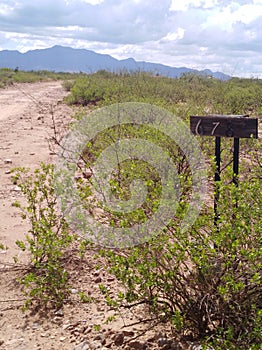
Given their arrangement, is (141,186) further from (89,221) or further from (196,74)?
(196,74)

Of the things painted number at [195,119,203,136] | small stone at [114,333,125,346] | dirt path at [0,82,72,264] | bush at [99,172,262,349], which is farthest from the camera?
dirt path at [0,82,72,264]

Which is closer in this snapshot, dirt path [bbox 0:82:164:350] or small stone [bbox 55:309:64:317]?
dirt path [bbox 0:82:164:350]

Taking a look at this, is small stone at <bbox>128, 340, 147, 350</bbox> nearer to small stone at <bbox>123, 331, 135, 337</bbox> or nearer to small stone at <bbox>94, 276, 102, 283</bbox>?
small stone at <bbox>123, 331, 135, 337</bbox>

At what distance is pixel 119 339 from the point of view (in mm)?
3334

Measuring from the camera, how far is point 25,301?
3959 millimetres

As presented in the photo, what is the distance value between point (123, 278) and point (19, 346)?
105 cm

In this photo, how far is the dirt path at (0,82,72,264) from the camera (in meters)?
5.31

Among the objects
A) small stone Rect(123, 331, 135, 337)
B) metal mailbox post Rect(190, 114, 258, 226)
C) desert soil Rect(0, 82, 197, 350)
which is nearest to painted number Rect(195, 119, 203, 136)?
metal mailbox post Rect(190, 114, 258, 226)

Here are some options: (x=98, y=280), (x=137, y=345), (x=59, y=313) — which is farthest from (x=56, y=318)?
(x=137, y=345)

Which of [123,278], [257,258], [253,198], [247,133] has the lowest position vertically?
[123,278]

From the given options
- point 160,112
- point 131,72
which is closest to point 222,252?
point 160,112

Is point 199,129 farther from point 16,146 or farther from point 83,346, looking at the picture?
point 16,146

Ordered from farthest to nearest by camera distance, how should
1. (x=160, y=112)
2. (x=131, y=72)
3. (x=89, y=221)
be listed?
(x=131, y=72)
(x=160, y=112)
(x=89, y=221)

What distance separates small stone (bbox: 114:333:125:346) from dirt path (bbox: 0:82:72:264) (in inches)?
66.5
